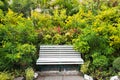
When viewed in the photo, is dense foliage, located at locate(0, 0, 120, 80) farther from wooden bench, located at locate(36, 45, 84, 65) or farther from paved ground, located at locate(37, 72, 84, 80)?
paved ground, located at locate(37, 72, 84, 80)

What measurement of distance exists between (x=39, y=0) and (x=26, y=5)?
33.1 inches

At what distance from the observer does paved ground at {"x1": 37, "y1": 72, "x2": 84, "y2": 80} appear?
8844mm

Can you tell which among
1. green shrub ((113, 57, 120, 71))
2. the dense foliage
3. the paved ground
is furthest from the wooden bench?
green shrub ((113, 57, 120, 71))

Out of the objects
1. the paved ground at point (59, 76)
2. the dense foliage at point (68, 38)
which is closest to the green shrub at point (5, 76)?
the dense foliage at point (68, 38)

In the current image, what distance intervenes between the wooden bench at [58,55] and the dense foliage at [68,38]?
0.25 meters

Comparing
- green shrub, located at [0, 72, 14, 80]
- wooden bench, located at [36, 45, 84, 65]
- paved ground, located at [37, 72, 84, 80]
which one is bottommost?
paved ground, located at [37, 72, 84, 80]

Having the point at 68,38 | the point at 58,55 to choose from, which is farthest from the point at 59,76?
the point at 68,38

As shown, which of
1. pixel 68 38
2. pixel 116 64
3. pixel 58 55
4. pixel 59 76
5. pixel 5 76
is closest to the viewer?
pixel 5 76

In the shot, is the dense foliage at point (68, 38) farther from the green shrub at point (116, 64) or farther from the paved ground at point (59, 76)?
the paved ground at point (59, 76)

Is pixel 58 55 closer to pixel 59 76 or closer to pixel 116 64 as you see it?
pixel 59 76

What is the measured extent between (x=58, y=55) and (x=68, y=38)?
0.92m

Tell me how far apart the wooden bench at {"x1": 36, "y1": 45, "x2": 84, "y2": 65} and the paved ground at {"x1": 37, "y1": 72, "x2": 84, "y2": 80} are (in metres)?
0.48

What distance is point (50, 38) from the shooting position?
986cm

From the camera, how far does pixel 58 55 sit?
9359mm
